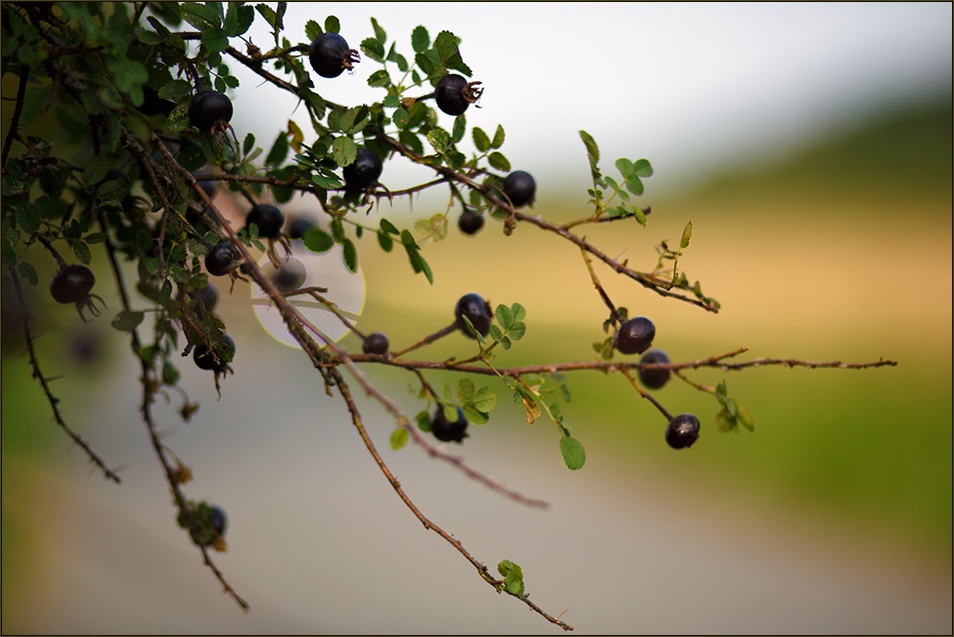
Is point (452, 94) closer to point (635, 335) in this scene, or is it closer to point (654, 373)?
point (635, 335)

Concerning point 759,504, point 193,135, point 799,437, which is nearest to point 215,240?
point 193,135

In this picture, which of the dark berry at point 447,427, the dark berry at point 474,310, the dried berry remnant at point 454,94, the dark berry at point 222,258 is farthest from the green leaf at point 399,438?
the dried berry remnant at point 454,94

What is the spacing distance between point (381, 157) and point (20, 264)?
1.35 feet

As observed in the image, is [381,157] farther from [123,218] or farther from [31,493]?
[31,493]

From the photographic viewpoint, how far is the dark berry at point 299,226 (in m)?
1.02

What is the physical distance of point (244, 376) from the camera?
6383 millimetres

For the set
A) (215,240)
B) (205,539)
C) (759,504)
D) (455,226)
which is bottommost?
(205,539)

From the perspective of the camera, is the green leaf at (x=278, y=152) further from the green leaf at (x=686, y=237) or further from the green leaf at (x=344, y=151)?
the green leaf at (x=686, y=237)

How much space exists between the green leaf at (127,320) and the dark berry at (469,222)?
41cm

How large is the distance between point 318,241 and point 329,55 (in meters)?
0.21

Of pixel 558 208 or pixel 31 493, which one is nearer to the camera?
pixel 31 493

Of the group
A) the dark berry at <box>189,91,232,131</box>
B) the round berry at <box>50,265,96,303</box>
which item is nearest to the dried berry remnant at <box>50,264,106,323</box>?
the round berry at <box>50,265,96,303</box>

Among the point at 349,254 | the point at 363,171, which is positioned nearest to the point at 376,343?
the point at 349,254

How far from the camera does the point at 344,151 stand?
655mm
